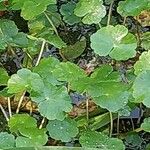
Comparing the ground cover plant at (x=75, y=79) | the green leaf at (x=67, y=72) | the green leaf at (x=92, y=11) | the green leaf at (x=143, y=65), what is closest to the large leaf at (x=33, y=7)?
the ground cover plant at (x=75, y=79)

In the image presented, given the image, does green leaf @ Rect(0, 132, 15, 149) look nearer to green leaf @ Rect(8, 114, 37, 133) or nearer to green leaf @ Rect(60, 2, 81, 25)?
green leaf @ Rect(8, 114, 37, 133)

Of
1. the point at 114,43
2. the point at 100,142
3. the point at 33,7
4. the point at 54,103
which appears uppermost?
the point at 33,7

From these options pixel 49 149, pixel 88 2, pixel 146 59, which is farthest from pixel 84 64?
pixel 49 149

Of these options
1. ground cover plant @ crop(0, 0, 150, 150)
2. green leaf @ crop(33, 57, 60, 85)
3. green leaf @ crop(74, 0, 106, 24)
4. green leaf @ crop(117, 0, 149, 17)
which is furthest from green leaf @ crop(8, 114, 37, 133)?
green leaf @ crop(117, 0, 149, 17)

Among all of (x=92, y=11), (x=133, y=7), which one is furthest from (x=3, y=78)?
(x=133, y=7)

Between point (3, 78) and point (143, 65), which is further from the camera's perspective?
point (3, 78)

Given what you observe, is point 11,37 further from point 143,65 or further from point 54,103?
point 143,65

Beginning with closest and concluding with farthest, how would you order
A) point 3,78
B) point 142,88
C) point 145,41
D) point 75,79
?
point 142,88 < point 75,79 < point 3,78 < point 145,41

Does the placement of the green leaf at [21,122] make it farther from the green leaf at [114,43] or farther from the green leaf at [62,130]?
the green leaf at [114,43]
